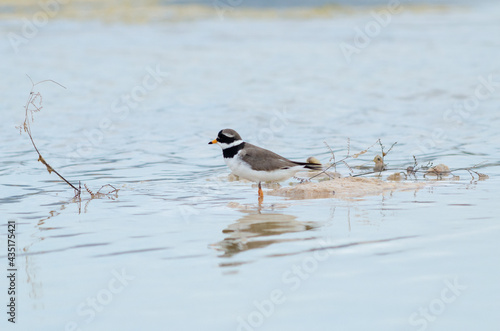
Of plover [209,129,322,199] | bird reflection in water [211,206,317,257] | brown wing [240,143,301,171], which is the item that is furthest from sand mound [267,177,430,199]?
bird reflection in water [211,206,317,257]

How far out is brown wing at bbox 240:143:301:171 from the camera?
10625 millimetres

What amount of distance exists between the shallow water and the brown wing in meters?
0.47

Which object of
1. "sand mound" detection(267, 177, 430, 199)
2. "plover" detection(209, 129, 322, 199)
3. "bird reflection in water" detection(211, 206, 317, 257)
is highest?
"plover" detection(209, 129, 322, 199)

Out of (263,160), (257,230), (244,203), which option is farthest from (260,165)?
(257,230)

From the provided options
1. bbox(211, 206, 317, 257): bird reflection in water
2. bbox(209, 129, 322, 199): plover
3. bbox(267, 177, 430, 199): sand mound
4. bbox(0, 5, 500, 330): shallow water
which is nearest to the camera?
bbox(0, 5, 500, 330): shallow water

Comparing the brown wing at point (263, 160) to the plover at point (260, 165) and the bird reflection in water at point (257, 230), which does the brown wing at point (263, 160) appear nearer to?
the plover at point (260, 165)

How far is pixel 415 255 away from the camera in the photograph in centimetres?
700

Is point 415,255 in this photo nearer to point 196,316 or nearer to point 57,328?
point 196,316

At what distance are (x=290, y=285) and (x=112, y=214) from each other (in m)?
3.66

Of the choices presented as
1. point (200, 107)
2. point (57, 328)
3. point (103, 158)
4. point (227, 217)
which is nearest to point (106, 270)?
point (57, 328)

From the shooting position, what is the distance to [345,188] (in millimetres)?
10688

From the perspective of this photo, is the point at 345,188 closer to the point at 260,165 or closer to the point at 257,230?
the point at 260,165

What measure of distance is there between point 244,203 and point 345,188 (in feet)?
4.98

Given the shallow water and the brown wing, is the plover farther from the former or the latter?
the shallow water
